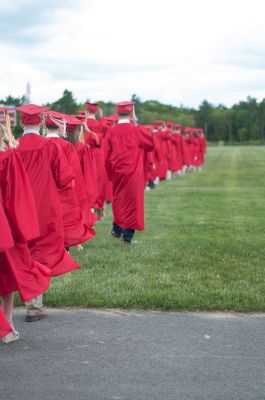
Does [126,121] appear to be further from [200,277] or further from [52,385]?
[52,385]

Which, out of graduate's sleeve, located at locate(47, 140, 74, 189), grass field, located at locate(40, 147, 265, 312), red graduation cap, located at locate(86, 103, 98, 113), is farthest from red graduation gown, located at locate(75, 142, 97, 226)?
graduate's sleeve, located at locate(47, 140, 74, 189)

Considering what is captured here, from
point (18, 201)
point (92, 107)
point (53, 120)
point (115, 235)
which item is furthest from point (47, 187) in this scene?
point (92, 107)

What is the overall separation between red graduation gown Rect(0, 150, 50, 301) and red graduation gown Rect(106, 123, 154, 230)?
15.6 ft

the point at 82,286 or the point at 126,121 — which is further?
the point at 126,121

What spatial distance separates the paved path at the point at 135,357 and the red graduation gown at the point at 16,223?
1.43 feet

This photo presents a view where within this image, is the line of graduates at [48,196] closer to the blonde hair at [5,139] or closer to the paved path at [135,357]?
the blonde hair at [5,139]

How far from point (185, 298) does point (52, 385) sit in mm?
2418

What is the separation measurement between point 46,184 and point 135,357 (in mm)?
2362

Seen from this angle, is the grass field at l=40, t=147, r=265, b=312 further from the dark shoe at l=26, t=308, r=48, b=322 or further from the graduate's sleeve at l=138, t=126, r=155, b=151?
the graduate's sleeve at l=138, t=126, r=155, b=151

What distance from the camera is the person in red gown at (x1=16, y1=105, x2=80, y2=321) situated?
22.4 ft

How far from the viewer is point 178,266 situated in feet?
27.9

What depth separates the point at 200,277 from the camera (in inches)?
307

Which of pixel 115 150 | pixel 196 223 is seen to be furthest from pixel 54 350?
pixel 196 223

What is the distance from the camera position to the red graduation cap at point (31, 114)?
22.1 feet
